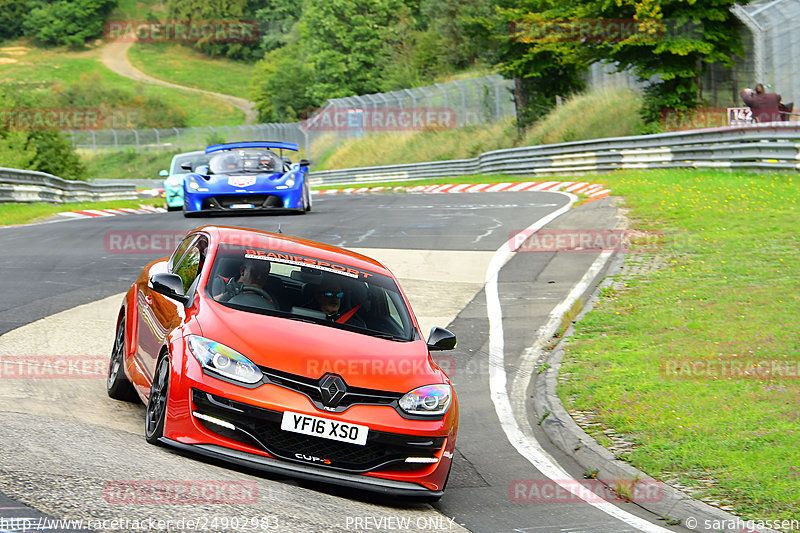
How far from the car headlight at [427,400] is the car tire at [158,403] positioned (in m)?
1.45

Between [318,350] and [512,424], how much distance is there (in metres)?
2.86

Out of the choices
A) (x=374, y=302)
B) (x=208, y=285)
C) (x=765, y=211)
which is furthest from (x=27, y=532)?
(x=765, y=211)

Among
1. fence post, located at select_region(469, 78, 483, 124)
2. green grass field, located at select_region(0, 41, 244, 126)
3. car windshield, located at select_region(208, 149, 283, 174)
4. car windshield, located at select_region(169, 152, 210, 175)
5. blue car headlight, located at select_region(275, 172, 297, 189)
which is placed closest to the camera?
car windshield, located at select_region(208, 149, 283, 174)

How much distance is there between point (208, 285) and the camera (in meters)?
6.99

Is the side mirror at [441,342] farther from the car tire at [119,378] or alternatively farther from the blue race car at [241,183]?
the blue race car at [241,183]

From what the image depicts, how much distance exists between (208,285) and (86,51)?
14920cm

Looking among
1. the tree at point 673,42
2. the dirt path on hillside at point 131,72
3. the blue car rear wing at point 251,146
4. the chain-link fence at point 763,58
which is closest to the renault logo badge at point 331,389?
the blue car rear wing at point 251,146

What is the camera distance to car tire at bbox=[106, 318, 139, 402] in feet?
25.7

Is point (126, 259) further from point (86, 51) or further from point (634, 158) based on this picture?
point (86, 51)
